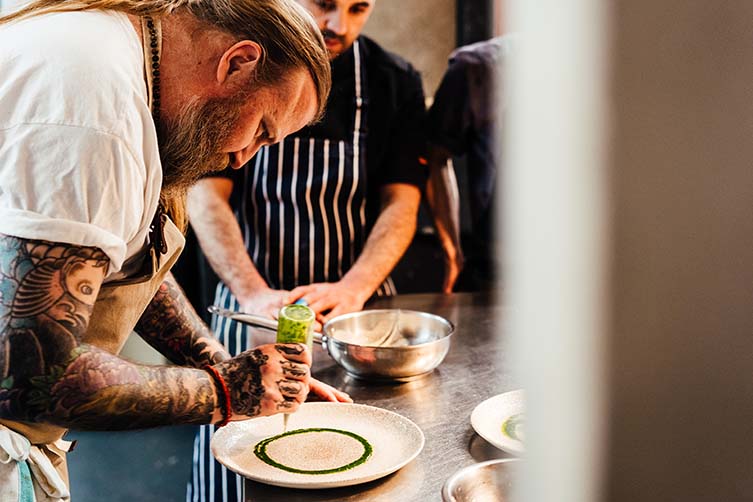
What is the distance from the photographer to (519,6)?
9.2 inches

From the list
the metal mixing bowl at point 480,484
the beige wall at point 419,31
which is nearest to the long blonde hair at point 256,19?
the metal mixing bowl at point 480,484

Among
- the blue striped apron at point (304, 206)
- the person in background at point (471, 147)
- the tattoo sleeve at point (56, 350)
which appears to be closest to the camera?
the tattoo sleeve at point (56, 350)

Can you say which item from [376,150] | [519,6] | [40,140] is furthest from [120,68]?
[376,150]

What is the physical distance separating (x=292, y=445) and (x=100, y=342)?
40 centimetres

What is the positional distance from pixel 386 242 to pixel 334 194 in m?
0.23

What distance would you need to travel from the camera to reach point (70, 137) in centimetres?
104

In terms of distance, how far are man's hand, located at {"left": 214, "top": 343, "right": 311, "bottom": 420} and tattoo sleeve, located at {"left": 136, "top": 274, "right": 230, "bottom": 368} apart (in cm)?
38

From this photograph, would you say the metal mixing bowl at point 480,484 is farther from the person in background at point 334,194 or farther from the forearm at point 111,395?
the person in background at point 334,194

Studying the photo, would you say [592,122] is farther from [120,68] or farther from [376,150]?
[376,150]

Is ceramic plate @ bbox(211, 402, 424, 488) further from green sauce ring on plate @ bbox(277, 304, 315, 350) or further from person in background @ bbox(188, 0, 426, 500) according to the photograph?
person in background @ bbox(188, 0, 426, 500)

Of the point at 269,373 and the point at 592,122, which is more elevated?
the point at 592,122

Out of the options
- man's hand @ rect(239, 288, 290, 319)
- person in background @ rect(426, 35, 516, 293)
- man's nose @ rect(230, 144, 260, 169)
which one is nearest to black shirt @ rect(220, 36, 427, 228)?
person in background @ rect(426, 35, 516, 293)

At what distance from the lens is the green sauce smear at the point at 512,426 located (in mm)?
1428

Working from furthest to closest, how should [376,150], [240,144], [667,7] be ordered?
1. [376,150]
2. [240,144]
3. [667,7]
